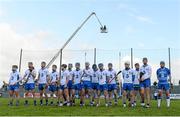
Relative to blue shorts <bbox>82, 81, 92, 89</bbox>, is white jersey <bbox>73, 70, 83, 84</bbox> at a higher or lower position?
higher

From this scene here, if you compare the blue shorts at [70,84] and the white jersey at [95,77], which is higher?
the white jersey at [95,77]

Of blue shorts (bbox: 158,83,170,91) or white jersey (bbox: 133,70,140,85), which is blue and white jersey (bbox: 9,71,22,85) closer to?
white jersey (bbox: 133,70,140,85)

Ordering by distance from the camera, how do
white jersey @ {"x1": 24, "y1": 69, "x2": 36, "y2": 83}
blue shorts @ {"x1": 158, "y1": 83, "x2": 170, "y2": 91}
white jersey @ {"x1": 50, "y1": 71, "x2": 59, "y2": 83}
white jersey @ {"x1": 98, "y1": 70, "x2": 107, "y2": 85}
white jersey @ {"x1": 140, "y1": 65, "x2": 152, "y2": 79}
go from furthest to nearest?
white jersey @ {"x1": 24, "y1": 69, "x2": 36, "y2": 83} < white jersey @ {"x1": 50, "y1": 71, "x2": 59, "y2": 83} < white jersey @ {"x1": 98, "y1": 70, "x2": 107, "y2": 85} < blue shorts @ {"x1": 158, "y1": 83, "x2": 170, "y2": 91} < white jersey @ {"x1": 140, "y1": 65, "x2": 152, "y2": 79}

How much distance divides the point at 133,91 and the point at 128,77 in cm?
76

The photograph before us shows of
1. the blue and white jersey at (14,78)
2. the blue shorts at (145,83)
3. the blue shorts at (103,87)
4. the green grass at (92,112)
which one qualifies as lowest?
the green grass at (92,112)

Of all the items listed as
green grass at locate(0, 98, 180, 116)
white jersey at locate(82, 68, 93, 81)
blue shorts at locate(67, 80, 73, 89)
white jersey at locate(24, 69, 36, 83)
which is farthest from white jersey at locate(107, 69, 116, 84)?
white jersey at locate(24, 69, 36, 83)

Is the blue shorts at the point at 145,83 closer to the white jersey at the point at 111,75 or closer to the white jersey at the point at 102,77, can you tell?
the white jersey at the point at 111,75

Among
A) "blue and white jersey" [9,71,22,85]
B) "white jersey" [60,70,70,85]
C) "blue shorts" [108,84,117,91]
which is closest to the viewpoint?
"blue shorts" [108,84,117,91]

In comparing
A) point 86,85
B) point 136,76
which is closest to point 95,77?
point 86,85

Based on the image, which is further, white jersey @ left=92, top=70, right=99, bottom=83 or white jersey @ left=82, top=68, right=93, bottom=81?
white jersey @ left=92, top=70, right=99, bottom=83

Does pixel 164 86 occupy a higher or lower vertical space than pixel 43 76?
lower

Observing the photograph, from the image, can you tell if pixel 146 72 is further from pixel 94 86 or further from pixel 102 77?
pixel 94 86

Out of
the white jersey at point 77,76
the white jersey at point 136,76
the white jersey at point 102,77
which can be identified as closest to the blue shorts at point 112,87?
the white jersey at point 102,77

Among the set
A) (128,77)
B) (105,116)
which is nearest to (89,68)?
(128,77)
